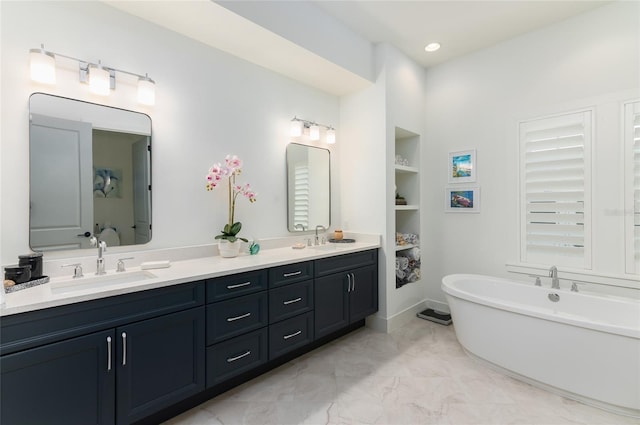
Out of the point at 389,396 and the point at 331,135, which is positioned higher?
the point at 331,135

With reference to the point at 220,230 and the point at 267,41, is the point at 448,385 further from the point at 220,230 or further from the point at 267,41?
the point at 267,41

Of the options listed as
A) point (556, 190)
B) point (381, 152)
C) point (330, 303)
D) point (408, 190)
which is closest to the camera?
point (330, 303)

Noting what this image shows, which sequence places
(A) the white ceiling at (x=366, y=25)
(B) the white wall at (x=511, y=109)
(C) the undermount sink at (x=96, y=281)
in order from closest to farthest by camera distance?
1. (C) the undermount sink at (x=96, y=281)
2. (A) the white ceiling at (x=366, y=25)
3. (B) the white wall at (x=511, y=109)

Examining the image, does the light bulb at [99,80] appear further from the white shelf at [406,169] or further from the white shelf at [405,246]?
the white shelf at [405,246]

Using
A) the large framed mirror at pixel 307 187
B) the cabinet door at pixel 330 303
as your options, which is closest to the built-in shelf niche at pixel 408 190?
the large framed mirror at pixel 307 187

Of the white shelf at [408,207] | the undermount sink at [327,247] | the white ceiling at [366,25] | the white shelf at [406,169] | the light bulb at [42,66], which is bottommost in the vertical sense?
the undermount sink at [327,247]

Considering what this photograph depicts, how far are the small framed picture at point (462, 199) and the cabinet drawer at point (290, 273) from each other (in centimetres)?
206

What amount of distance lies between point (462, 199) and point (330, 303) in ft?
6.72

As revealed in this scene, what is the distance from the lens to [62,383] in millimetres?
1361

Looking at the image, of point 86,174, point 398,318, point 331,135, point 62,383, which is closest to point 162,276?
point 62,383

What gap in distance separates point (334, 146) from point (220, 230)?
177 centimetres

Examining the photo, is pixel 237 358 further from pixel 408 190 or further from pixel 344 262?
pixel 408 190

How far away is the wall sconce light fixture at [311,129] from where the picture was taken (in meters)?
3.06

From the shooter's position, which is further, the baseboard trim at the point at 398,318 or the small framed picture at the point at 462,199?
the small framed picture at the point at 462,199
